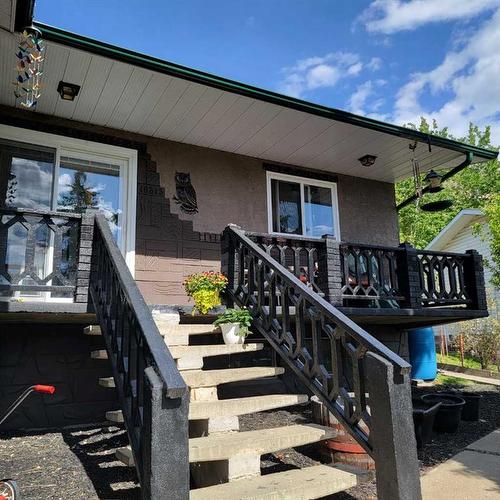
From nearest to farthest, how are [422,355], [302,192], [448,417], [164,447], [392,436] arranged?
[164,447], [392,436], [448,417], [302,192], [422,355]

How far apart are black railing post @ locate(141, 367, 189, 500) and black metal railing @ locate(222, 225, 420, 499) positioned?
46.9 inches

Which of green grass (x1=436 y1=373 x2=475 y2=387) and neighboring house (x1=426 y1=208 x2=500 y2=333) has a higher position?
neighboring house (x1=426 y1=208 x2=500 y2=333)

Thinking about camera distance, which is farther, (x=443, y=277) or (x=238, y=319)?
(x=443, y=277)

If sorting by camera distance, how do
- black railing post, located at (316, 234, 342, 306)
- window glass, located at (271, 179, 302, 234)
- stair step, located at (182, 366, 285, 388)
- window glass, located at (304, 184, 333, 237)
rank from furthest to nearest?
window glass, located at (304, 184, 333, 237) < window glass, located at (271, 179, 302, 234) < black railing post, located at (316, 234, 342, 306) < stair step, located at (182, 366, 285, 388)

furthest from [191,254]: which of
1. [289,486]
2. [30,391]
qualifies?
[289,486]

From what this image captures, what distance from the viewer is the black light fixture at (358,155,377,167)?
700cm

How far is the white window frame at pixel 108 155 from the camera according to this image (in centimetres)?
532

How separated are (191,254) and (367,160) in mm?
3290

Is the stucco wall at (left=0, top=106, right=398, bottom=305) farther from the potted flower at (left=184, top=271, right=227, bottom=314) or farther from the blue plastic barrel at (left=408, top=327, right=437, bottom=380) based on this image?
the blue plastic barrel at (left=408, top=327, right=437, bottom=380)

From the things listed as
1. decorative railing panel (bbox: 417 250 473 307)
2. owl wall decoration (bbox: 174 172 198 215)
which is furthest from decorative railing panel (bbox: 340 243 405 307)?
owl wall decoration (bbox: 174 172 198 215)

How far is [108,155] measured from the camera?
5902mm

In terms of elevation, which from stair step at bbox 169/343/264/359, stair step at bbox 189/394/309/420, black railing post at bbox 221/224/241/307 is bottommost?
stair step at bbox 189/394/309/420

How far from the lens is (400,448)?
96.8 inches

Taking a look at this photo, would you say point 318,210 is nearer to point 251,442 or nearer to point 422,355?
point 422,355
